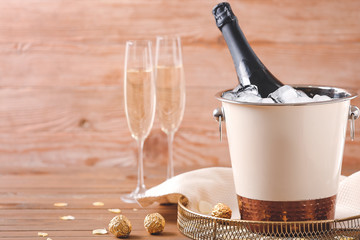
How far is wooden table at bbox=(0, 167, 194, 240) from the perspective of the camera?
1.01 m

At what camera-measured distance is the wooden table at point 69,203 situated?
101 centimetres

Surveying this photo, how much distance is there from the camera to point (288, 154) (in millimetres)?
894

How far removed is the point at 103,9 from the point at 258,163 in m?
1.04

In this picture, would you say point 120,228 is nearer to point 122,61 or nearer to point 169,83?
point 169,83

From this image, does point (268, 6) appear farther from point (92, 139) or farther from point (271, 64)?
point (92, 139)

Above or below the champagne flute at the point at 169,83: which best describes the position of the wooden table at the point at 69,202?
below

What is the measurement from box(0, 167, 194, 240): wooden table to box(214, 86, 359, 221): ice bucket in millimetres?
178

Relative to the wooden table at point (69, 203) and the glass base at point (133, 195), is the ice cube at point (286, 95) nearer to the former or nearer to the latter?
the wooden table at point (69, 203)

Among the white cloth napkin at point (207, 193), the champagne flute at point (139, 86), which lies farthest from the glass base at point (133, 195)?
the white cloth napkin at point (207, 193)

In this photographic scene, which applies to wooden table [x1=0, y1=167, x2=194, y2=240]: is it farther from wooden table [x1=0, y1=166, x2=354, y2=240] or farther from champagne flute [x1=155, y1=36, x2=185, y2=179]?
champagne flute [x1=155, y1=36, x2=185, y2=179]

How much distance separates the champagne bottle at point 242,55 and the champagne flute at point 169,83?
0.79 ft

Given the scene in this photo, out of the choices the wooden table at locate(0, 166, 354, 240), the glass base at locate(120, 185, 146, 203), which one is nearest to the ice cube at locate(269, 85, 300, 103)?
the wooden table at locate(0, 166, 354, 240)

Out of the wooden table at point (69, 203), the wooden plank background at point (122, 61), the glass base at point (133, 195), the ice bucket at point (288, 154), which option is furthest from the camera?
the wooden plank background at point (122, 61)

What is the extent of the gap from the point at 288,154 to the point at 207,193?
0.28 meters
